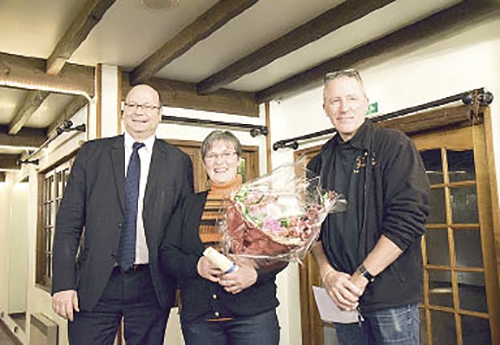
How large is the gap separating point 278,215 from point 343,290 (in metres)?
0.29

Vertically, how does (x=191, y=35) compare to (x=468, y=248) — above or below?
above

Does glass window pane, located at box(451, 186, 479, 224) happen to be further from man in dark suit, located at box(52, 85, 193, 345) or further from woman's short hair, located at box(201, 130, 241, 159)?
man in dark suit, located at box(52, 85, 193, 345)

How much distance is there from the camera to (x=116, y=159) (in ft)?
5.73

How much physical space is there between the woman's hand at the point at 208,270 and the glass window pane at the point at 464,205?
178 centimetres

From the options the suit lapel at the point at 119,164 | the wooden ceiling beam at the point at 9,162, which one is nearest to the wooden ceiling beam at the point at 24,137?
the wooden ceiling beam at the point at 9,162

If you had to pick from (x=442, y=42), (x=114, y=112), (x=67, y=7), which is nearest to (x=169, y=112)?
(x=114, y=112)

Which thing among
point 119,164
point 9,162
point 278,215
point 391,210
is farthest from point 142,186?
point 9,162

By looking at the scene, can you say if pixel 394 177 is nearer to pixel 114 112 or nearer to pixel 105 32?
pixel 105 32

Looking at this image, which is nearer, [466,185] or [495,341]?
[495,341]

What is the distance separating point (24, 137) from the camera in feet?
16.4

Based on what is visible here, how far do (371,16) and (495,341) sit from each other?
1898mm

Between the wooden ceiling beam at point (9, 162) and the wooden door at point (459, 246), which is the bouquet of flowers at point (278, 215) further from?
the wooden ceiling beam at point (9, 162)

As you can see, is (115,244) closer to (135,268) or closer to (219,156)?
(135,268)

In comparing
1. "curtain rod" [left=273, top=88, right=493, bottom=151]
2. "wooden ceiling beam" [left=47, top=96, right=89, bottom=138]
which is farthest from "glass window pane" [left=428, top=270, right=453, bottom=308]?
"wooden ceiling beam" [left=47, top=96, right=89, bottom=138]
